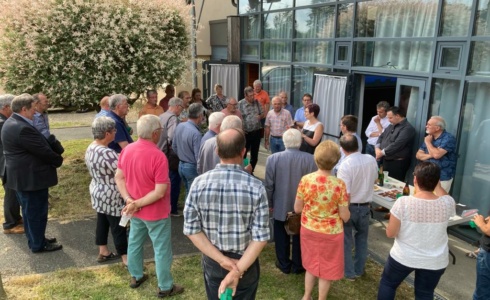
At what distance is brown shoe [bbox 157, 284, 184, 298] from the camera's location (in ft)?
12.2

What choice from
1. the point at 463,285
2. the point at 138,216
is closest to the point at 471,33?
the point at 463,285

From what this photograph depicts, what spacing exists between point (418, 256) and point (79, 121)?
1399 centimetres

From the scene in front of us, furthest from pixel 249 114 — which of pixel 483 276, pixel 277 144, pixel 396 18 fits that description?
pixel 483 276

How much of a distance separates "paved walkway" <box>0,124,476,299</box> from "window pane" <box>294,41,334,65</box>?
3.93 metres

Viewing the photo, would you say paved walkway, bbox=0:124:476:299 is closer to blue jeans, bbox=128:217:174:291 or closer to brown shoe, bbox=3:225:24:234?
brown shoe, bbox=3:225:24:234

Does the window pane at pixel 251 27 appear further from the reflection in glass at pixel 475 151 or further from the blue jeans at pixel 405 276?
the blue jeans at pixel 405 276

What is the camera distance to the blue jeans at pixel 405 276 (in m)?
2.98

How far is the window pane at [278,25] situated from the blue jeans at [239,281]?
7.57 metres

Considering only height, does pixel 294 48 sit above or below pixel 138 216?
→ above

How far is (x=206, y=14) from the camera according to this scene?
14.2 metres

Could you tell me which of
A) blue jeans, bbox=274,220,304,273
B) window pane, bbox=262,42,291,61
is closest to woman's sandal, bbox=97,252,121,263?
blue jeans, bbox=274,220,304,273

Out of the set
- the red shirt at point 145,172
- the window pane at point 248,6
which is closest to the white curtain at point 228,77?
the window pane at point 248,6

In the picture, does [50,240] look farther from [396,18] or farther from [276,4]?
[276,4]

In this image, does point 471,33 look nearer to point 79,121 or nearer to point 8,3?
point 8,3
